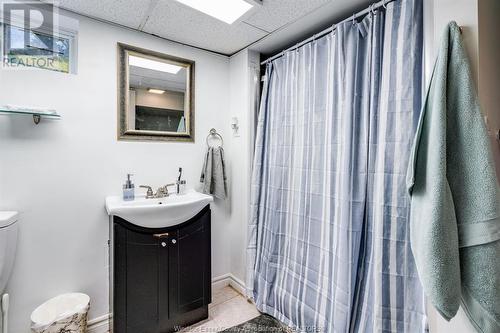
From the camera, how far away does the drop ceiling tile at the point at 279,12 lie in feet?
4.51

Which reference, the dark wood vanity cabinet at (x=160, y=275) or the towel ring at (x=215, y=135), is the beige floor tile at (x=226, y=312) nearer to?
the dark wood vanity cabinet at (x=160, y=275)

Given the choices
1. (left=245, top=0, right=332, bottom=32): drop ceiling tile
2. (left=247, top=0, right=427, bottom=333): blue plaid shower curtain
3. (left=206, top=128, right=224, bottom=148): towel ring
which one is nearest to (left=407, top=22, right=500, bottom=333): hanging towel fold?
(left=247, top=0, right=427, bottom=333): blue plaid shower curtain

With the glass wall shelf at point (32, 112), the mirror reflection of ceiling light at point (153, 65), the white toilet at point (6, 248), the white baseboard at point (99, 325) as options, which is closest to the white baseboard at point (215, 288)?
the white baseboard at point (99, 325)

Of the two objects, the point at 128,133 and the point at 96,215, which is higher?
the point at 128,133

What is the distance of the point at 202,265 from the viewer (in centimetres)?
170

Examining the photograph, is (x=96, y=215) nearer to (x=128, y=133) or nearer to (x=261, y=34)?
(x=128, y=133)

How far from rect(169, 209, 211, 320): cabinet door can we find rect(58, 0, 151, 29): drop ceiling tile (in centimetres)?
139

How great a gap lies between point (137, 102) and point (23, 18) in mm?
737

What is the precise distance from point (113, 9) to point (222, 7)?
2.22ft

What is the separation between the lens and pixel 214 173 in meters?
2.03

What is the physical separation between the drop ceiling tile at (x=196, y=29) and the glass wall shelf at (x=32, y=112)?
847 millimetres

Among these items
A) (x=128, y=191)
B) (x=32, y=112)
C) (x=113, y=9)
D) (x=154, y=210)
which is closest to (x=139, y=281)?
(x=154, y=210)

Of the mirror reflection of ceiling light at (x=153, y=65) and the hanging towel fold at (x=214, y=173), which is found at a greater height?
the mirror reflection of ceiling light at (x=153, y=65)

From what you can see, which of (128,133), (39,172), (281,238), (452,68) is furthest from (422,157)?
(39,172)
